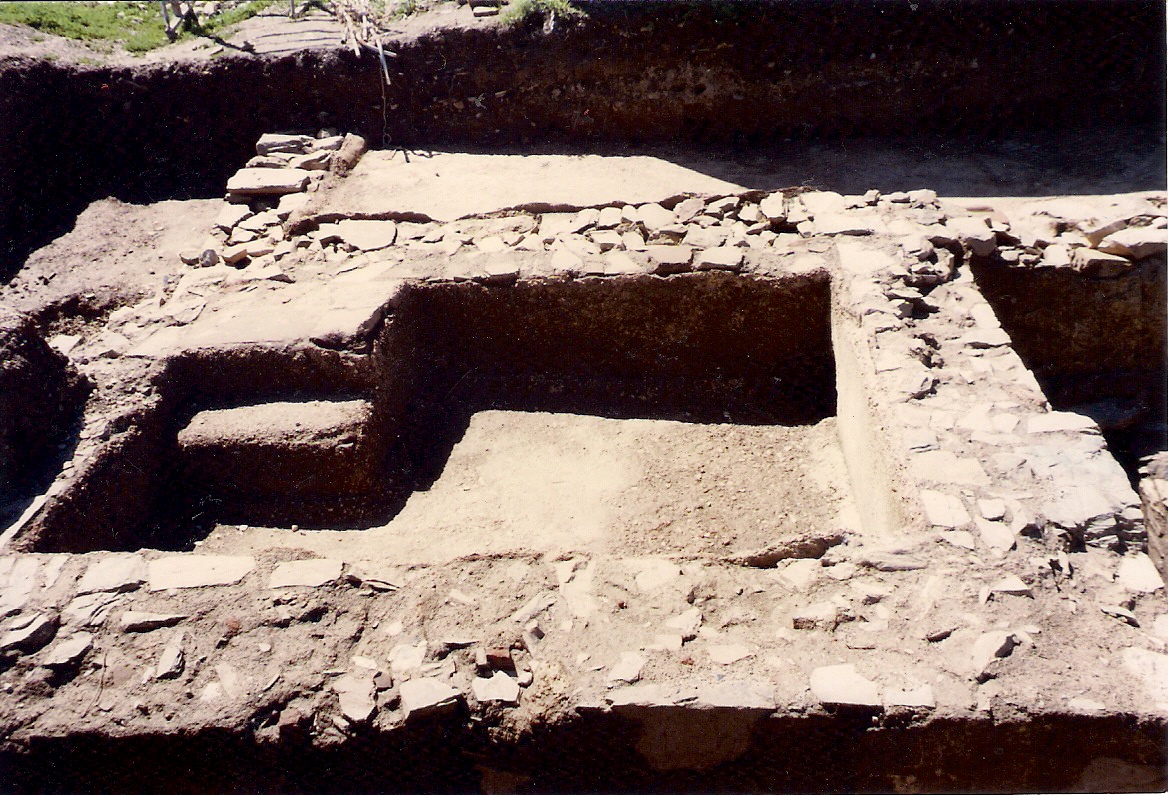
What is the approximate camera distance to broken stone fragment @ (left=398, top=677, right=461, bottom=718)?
234 centimetres

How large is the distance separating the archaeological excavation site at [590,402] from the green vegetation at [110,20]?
0.22 metres

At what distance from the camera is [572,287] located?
4.25m

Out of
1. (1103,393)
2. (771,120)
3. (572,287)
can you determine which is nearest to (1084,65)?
(771,120)

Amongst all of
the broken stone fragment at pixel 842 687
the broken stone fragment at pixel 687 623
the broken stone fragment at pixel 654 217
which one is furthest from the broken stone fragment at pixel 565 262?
the broken stone fragment at pixel 842 687

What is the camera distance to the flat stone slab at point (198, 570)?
2.80m

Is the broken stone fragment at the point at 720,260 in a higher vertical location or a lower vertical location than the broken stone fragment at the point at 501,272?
higher

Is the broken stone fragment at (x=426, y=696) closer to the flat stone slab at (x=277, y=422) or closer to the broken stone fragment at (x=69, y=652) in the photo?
the broken stone fragment at (x=69, y=652)

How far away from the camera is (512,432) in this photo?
423 cm

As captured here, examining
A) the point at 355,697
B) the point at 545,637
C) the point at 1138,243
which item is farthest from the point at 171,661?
the point at 1138,243

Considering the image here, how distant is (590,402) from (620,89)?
A: 335 centimetres

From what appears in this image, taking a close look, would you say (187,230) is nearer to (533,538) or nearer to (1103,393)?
(533,538)

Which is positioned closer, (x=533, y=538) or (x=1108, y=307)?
(x=533, y=538)

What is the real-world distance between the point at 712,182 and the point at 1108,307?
8.75ft

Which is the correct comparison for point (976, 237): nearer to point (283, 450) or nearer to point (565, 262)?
point (565, 262)
